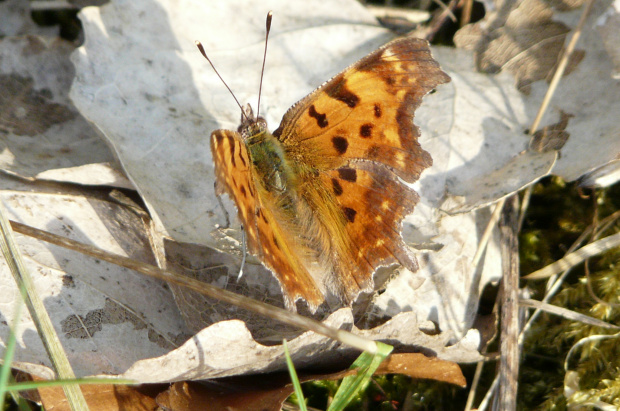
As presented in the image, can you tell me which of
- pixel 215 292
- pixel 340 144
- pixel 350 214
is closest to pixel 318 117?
pixel 340 144

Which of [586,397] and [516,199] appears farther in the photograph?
[516,199]

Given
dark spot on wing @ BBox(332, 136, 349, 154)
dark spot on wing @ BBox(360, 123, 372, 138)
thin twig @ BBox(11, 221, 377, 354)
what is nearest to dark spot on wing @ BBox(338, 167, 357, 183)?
dark spot on wing @ BBox(332, 136, 349, 154)

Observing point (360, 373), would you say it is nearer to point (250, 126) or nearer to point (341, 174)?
point (341, 174)

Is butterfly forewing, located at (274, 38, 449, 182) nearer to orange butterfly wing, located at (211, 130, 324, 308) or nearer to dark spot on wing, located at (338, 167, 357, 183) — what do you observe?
dark spot on wing, located at (338, 167, 357, 183)

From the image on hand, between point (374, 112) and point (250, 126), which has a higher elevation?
point (250, 126)

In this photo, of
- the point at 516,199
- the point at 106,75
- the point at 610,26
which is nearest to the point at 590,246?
the point at 516,199

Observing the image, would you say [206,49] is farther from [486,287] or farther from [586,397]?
[586,397]
